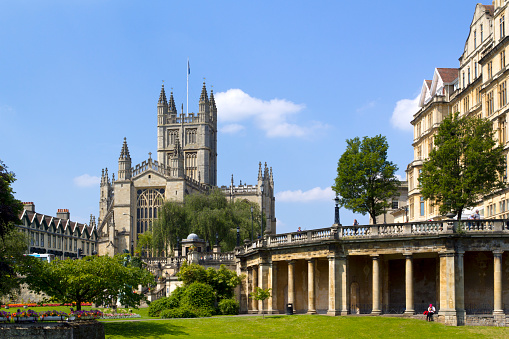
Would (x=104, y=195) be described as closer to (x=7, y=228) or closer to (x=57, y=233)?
(x=57, y=233)

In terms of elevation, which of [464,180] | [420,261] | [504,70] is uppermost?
[504,70]

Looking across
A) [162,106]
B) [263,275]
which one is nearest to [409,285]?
[263,275]

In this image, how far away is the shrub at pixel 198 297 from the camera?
6306cm

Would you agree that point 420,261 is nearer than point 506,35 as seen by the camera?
Yes

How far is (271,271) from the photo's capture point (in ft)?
201

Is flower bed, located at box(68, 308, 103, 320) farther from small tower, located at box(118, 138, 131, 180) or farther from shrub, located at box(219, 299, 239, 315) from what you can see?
small tower, located at box(118, 138, 131, 180)

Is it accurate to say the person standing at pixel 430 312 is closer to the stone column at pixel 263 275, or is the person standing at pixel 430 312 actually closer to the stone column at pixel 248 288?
the stone column at pixel 263 275

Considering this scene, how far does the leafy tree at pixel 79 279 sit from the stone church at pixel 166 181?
7334cm

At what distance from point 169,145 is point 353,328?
124556 millimetres

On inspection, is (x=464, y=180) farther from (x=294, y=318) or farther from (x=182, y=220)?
(x=182, y=220)

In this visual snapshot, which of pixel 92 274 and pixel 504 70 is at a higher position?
pixel 504 70

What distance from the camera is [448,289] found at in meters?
50.6

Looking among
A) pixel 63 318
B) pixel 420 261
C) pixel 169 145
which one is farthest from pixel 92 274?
pixel 169 145

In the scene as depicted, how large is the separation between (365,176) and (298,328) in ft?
73.2
